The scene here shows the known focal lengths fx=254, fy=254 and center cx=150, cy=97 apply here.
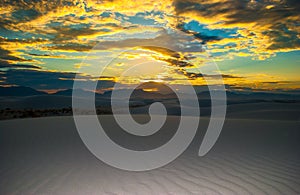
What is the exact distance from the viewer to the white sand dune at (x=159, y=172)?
3717 millimetres

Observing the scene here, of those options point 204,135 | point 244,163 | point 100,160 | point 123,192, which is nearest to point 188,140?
point 204,135

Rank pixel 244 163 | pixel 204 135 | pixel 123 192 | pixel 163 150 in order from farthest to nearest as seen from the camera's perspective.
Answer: pixel 204 135 < pixel 163 150 < pixel 244 163 < pixel 123 192

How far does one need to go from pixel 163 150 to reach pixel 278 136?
13.7ft

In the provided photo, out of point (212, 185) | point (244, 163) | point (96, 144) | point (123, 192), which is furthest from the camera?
point (96, 144)

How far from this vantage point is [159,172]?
174 inches

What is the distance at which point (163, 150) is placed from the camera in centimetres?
602

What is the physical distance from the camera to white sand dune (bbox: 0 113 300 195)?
3.72 meters

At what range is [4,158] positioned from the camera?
5.20 meters

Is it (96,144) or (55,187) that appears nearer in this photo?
(55,187)

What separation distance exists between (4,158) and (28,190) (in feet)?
6.55

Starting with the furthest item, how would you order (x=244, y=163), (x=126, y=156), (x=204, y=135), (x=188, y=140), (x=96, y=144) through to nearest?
1. (x=204, y=135)
2. (x=188, y=140)
3. (x=96, y=144)
4. (x=126, y=156)
5. (x=244, y=163)

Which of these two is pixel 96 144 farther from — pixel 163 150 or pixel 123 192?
pixel 123 192

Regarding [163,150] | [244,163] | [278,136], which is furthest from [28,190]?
[278,136]

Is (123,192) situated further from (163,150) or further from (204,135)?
(204,135)
